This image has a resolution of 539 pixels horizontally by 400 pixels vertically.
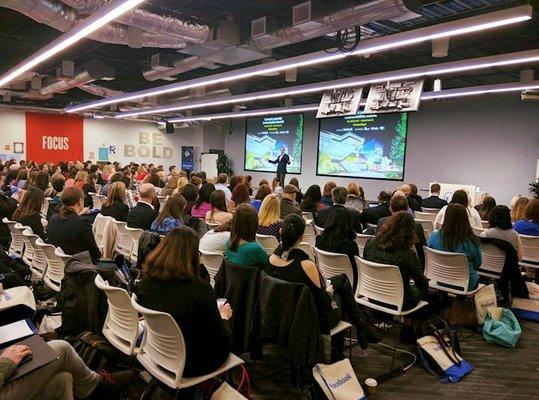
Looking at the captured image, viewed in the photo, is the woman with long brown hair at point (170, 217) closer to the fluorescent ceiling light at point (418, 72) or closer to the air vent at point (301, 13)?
the air vent at point (301, 13)

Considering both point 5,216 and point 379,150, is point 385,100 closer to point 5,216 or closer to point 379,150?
point 379,150

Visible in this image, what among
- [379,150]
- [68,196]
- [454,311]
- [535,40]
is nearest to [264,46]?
[68,196]

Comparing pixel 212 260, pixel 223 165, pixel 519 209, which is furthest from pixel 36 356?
pixel 223 165

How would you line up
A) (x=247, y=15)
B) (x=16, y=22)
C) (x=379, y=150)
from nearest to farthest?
1. (x=247, y=15)
2. (x=16, y=22)
3. (x=379, y=150)

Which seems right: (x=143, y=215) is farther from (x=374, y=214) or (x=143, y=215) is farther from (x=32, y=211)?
(x=374, y=214)

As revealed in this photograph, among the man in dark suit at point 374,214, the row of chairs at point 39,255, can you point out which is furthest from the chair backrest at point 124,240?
the man in dark suit at point 374,214

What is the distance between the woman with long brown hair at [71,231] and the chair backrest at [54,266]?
0.15 metres

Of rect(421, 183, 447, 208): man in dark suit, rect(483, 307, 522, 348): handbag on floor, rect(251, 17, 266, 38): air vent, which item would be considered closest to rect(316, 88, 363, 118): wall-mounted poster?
rect(421, 183, 447, 208): man in dark suit

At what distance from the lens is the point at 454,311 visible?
13.8 ft

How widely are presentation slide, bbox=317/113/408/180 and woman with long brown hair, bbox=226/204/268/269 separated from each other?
9799 millimetres

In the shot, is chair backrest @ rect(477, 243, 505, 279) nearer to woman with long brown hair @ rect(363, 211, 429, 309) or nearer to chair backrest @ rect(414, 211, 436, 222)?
woman with long brown hair @ rect(363, 211, 429, 309)

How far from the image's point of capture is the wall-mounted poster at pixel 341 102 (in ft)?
27.9

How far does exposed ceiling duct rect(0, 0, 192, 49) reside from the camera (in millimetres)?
4298

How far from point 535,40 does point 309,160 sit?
25.9ft
